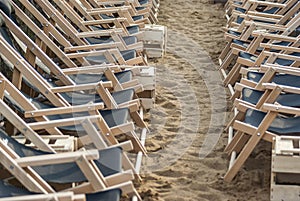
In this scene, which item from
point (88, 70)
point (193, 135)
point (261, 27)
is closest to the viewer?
point (88, 70)

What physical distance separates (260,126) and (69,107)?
3.31 ft

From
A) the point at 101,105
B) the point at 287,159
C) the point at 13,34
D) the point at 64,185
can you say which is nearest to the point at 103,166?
the point at 64,185

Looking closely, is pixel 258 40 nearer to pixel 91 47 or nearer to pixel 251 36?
pixel 251 36

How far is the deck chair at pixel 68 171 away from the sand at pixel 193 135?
64cm

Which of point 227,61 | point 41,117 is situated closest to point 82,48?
point 41,117

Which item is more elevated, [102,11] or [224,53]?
[102,11]

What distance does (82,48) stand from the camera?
15.6 ft

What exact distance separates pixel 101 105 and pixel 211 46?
10.3 feet

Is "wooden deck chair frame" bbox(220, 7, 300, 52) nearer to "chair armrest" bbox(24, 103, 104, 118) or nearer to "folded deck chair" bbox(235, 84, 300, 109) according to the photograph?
"folded deck chair" bbox(235, 84, 300, 109)

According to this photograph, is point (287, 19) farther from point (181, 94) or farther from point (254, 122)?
point (254, 122)

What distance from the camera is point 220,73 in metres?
5.75

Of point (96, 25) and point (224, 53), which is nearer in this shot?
point (96, 25)

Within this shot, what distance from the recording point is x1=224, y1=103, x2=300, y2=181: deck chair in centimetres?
360

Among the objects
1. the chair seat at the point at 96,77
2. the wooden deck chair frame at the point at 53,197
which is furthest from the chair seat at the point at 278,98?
the wooden deck chair frame at the point at 53,197
